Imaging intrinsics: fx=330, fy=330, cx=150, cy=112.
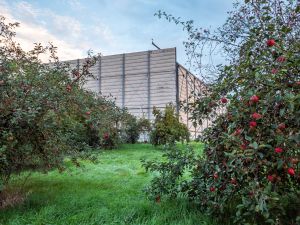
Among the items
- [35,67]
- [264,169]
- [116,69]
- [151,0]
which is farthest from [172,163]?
[116,69]

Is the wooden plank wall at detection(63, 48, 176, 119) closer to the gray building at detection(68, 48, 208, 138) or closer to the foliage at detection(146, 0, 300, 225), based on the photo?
the gray building at detection(68, 48, 208, 138)

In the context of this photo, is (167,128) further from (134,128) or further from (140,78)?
(140,78)

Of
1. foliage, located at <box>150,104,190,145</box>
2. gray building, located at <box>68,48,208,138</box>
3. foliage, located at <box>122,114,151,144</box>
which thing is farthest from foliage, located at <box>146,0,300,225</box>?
gray building, located at <box>68,48,208,138</box>

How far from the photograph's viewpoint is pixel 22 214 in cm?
334

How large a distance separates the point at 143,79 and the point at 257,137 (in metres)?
16.3

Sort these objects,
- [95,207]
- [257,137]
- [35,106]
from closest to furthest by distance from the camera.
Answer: [257,137]
[35,106]
[95,207]

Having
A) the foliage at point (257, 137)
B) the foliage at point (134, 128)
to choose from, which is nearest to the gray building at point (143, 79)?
the foliage at point (134, 128)

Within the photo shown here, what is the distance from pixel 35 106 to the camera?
3.24m

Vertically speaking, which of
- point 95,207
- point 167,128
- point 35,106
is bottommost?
point 95,207

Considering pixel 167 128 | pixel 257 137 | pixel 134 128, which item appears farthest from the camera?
pixel 134 128

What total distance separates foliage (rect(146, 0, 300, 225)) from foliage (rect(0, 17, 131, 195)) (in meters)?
1.45

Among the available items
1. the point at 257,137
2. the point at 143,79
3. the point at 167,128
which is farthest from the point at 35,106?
the point at 143,79

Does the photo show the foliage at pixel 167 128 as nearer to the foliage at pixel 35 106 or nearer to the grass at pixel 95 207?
the grass at pixel 95 207

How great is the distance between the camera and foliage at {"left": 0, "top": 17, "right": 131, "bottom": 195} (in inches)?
127
